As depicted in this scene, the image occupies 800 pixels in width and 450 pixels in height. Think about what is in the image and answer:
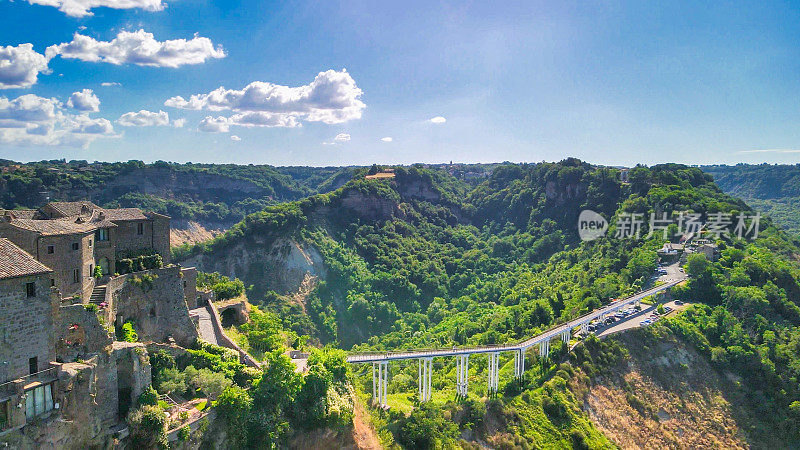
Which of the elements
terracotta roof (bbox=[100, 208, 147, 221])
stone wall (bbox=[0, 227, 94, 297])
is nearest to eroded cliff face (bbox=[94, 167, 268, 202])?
terracotta roof (bbox=[100, 208, 147, 221])

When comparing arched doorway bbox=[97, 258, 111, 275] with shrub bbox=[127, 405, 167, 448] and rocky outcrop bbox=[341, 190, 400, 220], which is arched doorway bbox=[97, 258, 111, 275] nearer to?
shrub bbox=[127, 405, 167, 448]

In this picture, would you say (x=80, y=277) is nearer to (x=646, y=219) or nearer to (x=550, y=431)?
(x=550, y=431)

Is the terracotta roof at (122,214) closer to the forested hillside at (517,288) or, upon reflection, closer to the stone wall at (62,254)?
the stone wall at (62,254)

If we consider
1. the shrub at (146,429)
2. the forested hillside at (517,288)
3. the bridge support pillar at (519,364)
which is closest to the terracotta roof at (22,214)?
the shrub at (146,429)

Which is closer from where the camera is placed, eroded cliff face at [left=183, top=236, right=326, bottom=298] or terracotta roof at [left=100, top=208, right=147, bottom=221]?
terracotta roof at [left=100, top=208, right=147, bottom=221]

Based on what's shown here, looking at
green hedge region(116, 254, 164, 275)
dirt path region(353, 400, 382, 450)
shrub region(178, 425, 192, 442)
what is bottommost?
dirt path region(353, 400, 382, 450)

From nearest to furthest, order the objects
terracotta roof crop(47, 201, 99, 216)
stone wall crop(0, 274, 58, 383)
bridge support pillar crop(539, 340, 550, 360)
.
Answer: stone wall crop(0, 274, 58, 383)
terracotta roof crop(47, 201, 99, 216)
bridge support pillar crop(539, 340, 550, 360)

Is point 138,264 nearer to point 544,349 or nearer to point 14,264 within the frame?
point 14,264
